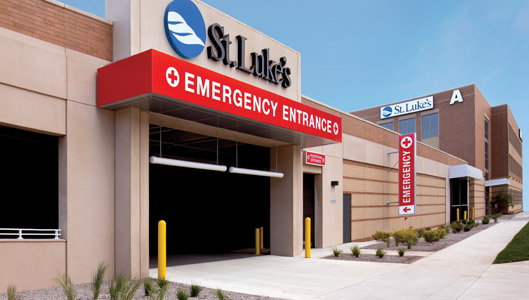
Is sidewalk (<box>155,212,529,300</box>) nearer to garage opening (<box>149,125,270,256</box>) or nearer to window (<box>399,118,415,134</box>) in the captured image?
garage opening (<box>149,125,270,256</box>)

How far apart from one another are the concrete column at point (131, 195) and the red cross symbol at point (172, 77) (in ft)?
5.00

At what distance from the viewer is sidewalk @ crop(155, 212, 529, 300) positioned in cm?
908

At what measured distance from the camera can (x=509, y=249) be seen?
49.3 ft

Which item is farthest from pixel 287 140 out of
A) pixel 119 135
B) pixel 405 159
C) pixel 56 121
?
pixel 405 159

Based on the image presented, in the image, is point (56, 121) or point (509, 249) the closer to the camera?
point (56, 121)

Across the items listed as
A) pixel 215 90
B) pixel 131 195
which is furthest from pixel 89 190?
pixel 215 90

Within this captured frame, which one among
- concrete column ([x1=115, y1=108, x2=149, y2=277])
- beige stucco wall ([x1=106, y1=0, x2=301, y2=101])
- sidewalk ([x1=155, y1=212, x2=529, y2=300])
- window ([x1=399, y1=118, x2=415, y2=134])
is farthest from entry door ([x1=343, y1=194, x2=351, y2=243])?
window ([x1=399, y1=118, x2=415, y2=134])

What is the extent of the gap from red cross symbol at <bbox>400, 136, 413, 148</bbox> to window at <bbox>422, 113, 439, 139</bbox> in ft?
100

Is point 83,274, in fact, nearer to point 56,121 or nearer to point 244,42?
point 56,121

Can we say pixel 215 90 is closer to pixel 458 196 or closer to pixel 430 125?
pixel 458 196

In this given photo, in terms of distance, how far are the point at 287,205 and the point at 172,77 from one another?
7690 millimetres

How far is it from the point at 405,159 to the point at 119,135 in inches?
700

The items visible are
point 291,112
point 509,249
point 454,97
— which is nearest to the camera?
point 291,112

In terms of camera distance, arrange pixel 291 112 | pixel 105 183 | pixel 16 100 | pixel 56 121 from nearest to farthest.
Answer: pixel 16 100 → pixel 56 121 → pixel 105 183 → pixel 291 112
